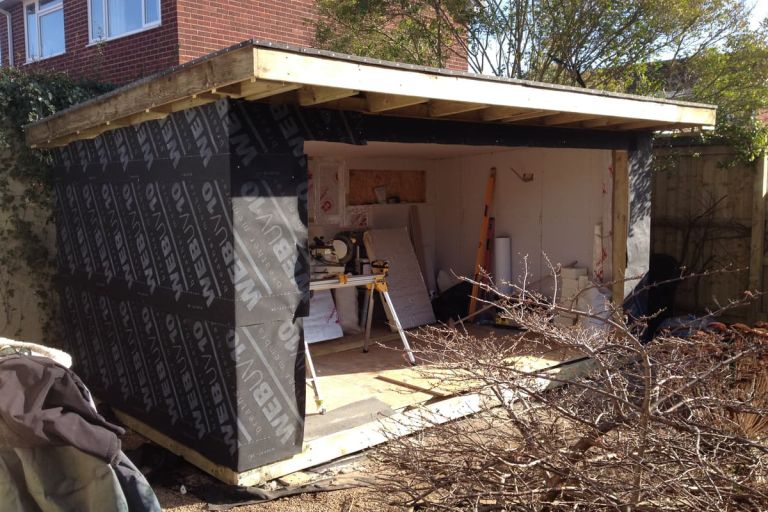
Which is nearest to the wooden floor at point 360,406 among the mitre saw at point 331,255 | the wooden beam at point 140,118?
the mitre saw at point 331,255

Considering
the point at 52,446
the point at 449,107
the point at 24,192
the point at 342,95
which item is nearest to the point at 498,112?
the point at 449,107

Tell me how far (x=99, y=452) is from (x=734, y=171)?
25.6 ft

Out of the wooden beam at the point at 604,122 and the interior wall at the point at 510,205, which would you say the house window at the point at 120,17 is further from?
the wooden beam at the point at 604,122

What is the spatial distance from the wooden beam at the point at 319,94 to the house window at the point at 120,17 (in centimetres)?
623

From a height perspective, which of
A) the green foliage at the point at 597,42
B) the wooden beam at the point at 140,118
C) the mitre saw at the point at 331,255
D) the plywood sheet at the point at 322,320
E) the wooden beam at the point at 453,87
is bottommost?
the plywood sheet at the point at 322,320

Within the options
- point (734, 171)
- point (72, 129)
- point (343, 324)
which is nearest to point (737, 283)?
point (734, 171)

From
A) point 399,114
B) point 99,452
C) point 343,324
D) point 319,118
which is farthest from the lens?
point 343,324

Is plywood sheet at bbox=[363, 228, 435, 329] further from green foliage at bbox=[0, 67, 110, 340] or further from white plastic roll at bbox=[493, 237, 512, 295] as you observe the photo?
green foliage at bbox=[0, 67, 110, 340]

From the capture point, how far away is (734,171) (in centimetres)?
803

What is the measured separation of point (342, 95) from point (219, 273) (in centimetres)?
128

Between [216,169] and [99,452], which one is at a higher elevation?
[216,169]

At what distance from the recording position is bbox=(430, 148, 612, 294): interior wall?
289 inches

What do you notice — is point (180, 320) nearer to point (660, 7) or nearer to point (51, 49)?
point (660, 7)

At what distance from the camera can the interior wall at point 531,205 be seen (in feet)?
24.1
